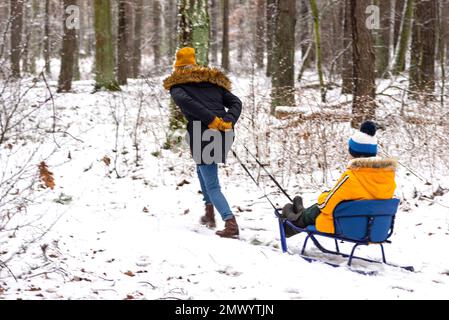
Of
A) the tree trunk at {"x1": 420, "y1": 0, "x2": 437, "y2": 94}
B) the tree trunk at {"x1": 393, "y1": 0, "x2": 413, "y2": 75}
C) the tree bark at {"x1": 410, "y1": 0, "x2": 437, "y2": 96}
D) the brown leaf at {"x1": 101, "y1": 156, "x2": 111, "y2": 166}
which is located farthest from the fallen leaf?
the tree trunk at {"x1": 393, "y1": 0, "x2": 413, "y2": 75}

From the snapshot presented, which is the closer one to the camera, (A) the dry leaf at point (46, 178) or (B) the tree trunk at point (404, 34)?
(A) the dry leaf at point (46, 178)

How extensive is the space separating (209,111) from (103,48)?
35.0 feet

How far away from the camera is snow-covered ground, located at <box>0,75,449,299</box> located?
413 centimetres

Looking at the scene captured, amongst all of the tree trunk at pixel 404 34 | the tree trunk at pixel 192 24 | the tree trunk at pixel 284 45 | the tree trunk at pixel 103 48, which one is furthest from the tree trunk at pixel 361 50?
the tree trunk at pixel 103 48

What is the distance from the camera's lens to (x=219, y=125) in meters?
5.56

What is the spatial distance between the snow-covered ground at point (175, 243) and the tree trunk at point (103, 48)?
6086mm

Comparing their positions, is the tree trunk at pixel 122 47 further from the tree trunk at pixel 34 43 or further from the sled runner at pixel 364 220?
the sled runner at pixel 364 220

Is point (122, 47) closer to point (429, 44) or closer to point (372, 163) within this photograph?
point (429, 44)

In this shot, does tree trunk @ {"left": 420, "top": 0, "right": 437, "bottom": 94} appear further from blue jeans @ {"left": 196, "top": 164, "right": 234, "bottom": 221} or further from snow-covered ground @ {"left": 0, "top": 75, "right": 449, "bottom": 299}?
blue jeans @ {"left": 196, "top": 164, "right": 234, "bottom": 221}

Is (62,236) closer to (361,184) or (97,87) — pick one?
(361,184)

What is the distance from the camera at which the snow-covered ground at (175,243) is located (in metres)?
4.13

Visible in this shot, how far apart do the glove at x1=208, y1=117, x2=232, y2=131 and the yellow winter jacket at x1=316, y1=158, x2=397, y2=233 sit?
1.43 meters
